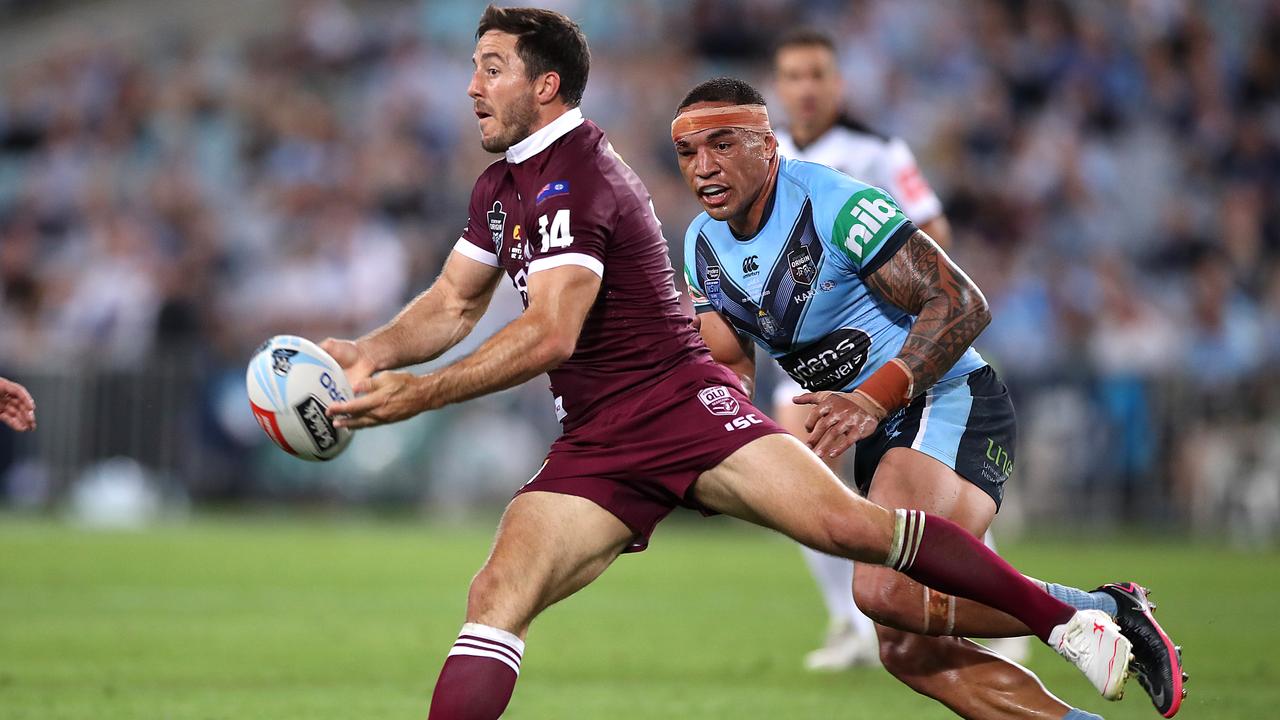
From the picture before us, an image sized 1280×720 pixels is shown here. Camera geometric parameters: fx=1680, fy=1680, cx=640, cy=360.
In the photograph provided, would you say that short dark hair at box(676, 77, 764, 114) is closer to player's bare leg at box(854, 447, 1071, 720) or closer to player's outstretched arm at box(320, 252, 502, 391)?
player's outstretched arm at box(320, 252, 502, 391)

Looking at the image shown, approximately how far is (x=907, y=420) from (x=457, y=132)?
15.8 m

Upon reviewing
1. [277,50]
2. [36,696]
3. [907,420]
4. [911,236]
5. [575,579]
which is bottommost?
[36,696]

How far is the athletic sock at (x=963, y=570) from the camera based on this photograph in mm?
5539

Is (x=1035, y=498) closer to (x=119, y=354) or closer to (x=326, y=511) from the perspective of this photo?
(x=326, y=511)

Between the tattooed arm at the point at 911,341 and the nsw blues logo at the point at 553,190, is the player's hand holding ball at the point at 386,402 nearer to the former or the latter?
the nsw blues logo at the point at 553,190

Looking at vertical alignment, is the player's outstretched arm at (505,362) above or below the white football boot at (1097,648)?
above

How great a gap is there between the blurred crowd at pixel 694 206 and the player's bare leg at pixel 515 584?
1208cm

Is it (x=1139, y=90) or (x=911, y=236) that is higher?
(x=1139, y=90)

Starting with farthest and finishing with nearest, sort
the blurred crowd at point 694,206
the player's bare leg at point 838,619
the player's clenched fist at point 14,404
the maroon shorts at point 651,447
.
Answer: the blurred crowd at point 694,206 → the player's bare leg at point 838,619 → the player's clenched fist at point 14,404 → the maroon shorts at point 651,447

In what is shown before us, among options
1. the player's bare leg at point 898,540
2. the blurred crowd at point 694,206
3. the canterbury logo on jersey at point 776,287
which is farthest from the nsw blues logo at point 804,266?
the blurred crowd at point 694,206

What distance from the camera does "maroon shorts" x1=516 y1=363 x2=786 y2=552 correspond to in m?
5.64

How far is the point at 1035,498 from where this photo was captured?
17.3m

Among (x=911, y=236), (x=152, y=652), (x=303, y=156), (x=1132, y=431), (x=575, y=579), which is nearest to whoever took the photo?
(x=575, y=579)

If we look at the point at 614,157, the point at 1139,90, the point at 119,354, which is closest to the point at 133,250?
the point at 119,354
